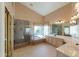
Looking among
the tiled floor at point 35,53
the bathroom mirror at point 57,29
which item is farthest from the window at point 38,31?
the tiled floor at point 35,53

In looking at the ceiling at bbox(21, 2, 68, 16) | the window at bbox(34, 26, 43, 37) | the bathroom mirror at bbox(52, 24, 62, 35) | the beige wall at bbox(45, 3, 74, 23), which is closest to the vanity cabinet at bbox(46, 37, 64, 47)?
the bathroom mirror at bbox(52, 24, 62, 35)

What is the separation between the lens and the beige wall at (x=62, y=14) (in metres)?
5.65

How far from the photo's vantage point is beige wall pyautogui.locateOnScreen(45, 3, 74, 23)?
565 cm

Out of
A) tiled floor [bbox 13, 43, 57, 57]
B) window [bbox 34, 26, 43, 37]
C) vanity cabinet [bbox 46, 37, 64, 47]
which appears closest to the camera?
tiled floor [bbox 13, 43, 57, 57]

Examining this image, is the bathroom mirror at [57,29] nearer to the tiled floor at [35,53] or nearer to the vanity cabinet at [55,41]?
the vanity cabinet at [55,41]

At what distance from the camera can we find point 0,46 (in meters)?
1.08

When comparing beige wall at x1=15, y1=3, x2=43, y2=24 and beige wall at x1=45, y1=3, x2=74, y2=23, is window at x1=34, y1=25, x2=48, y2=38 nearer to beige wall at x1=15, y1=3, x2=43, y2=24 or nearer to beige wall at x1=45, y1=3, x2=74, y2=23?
beige wall at x1=15, y1=3, x2=43, y2=24

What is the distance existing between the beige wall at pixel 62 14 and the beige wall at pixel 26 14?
2.60 ft

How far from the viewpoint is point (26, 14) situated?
6.72m

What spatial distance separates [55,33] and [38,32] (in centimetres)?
146

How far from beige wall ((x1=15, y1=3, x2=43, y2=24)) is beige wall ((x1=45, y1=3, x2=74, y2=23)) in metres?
0.79

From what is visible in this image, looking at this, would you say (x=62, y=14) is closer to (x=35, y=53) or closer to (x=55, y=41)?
(x=55, y=41)

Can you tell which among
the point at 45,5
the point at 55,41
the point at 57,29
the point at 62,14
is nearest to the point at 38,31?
the point at 57,29

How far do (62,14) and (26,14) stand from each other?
241 cm
